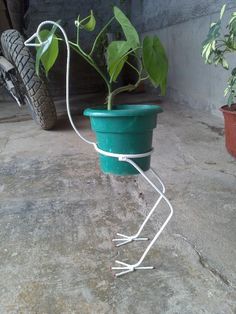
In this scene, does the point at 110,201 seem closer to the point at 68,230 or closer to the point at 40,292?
the point at 68,230

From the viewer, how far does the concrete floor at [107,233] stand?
2.68 feet

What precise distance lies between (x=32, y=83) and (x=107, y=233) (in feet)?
4.76

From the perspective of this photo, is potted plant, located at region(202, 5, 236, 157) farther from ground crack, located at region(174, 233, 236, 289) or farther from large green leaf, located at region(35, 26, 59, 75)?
large green leaf, located at region(35, 26, 59, 75)

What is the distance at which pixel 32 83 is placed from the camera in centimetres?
225

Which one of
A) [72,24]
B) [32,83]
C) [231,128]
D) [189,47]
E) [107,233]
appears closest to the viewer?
[107,233]

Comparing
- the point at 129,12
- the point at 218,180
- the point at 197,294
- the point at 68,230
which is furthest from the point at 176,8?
the point at 197,294

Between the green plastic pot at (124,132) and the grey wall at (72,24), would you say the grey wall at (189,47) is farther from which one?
the green plastic pot at (124,132)

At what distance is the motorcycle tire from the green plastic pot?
146 cm

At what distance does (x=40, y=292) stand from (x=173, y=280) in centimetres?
33

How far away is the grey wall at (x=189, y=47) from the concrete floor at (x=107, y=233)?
844mm

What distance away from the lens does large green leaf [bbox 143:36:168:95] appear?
86cm

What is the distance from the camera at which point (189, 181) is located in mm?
1515

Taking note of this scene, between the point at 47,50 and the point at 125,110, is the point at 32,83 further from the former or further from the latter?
the point at 125,110

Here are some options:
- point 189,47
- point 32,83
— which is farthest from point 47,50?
point 189,47
